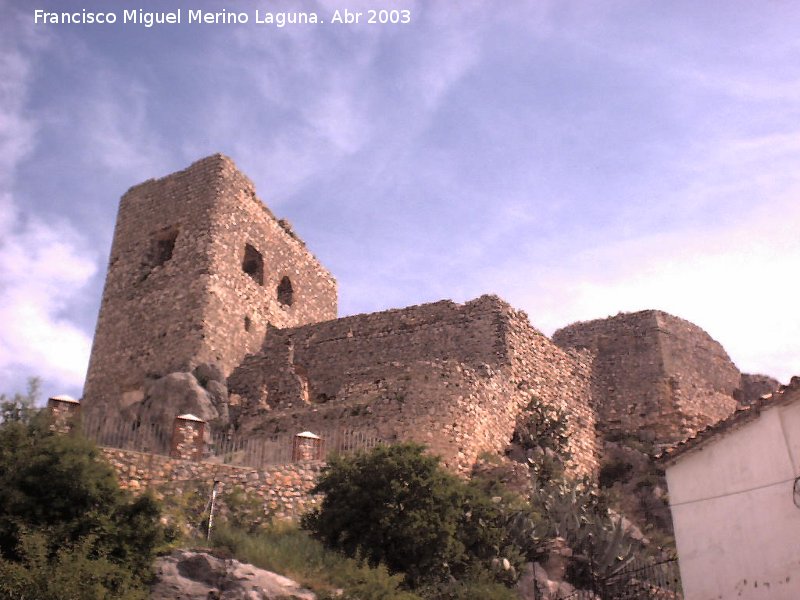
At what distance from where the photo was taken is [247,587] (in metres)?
12.1

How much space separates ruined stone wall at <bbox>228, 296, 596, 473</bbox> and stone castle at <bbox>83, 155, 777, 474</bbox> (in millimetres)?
44

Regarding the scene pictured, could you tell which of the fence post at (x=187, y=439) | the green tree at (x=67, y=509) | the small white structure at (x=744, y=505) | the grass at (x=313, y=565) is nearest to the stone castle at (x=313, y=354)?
the fence post at (x=187, y=439)

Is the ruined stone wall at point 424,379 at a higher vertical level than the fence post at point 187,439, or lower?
higher

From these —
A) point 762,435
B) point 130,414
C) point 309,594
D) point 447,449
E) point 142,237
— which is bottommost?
point 309,594

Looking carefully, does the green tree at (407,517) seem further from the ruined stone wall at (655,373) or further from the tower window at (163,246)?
the tower window at (163,246)

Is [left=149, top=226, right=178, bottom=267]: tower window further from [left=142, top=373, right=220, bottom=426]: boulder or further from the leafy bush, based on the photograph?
the leafy bush

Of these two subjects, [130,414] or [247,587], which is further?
[130,414]

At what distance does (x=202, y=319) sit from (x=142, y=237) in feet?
15.0

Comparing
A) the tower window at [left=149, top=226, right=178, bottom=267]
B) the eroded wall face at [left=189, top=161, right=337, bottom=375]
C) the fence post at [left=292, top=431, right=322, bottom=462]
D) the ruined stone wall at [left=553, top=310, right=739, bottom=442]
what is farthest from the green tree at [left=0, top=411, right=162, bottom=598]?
the ruined stone wall at [left=553, top=310, right=739, bottom=442]

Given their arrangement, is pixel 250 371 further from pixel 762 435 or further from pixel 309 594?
pixel 762 435

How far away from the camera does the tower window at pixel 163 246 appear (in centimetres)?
2627

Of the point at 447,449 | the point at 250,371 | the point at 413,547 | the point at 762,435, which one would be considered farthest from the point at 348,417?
the point at 762,435

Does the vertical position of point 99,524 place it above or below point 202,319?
below

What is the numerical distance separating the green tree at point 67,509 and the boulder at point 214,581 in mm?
348
